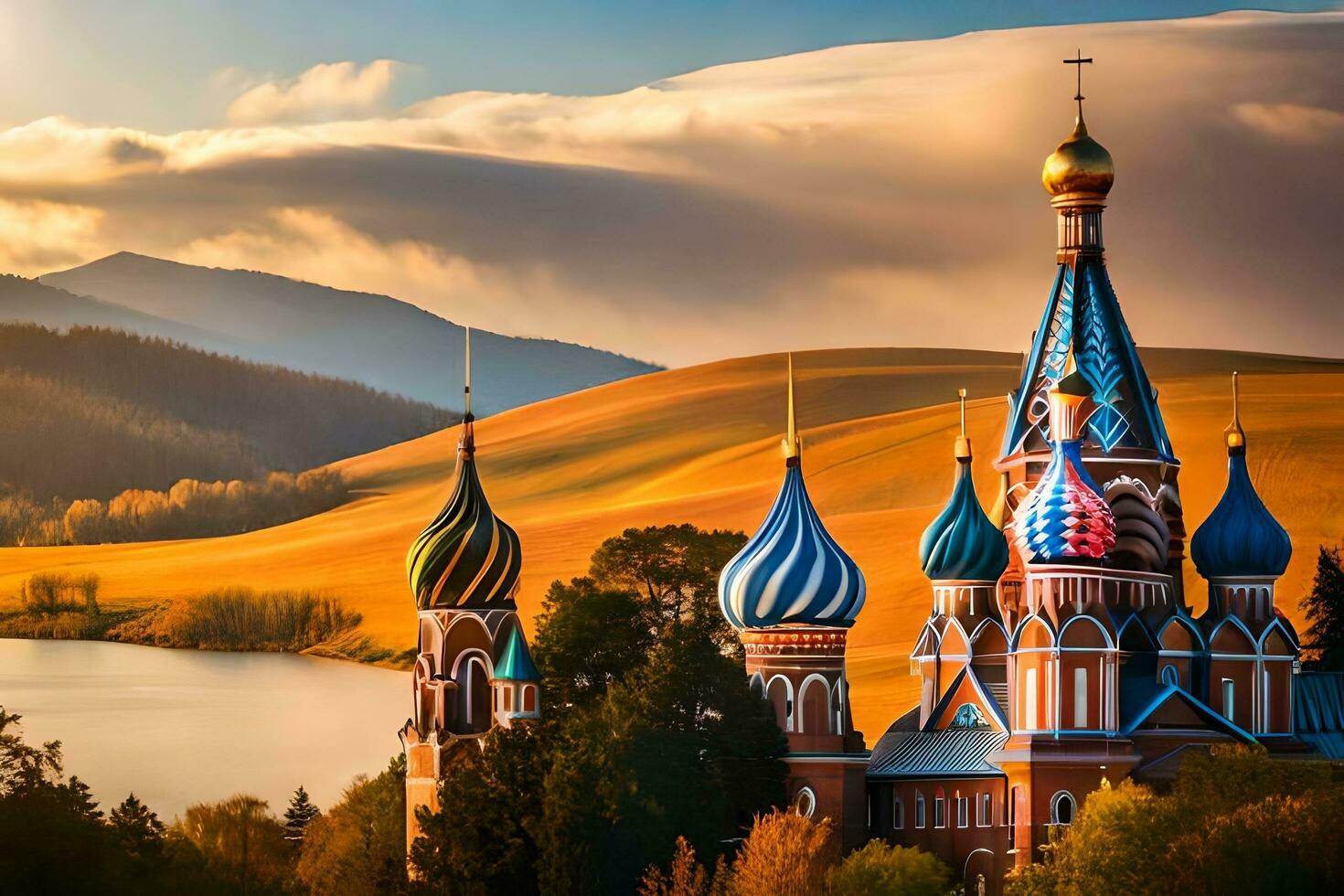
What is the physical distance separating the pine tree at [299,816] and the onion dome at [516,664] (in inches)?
505

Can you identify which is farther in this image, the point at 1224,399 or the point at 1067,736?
the point at 1224,399

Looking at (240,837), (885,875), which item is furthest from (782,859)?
(240,837)

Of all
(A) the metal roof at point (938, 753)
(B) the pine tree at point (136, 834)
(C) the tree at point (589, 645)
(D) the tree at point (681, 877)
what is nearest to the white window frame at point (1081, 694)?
(A) the metal roof at point (938, 753)

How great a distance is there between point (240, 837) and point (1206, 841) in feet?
92.3

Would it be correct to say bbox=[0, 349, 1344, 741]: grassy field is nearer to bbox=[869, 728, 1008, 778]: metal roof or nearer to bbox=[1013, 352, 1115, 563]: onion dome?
bbox=[869, 728, 1008, 778]: metal roof

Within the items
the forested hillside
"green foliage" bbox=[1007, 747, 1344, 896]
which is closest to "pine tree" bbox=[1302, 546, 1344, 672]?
"green foliage" bbox=[1007, 747, 1344, 896]

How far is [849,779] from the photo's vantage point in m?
53.6

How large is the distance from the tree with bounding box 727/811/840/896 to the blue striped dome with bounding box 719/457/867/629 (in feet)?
13.6

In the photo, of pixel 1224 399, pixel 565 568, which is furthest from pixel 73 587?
pixel 1224 399

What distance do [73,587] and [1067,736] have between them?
56.3 m

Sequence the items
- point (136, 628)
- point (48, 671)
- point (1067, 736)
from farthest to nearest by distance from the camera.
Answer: point (136, 628), point (48, 671), point (1067, 736)

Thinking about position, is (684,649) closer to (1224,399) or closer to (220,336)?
(1224,399)

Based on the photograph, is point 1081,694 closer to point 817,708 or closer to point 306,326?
point 817,708

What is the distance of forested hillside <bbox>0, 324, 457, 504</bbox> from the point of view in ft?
360
